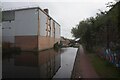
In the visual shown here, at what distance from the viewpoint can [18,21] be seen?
115ft

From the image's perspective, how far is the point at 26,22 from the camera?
34.4 metres

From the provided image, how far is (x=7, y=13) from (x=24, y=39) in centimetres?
692

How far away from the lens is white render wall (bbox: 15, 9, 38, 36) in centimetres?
3351

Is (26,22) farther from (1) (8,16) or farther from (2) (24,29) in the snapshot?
(1) (8,16)

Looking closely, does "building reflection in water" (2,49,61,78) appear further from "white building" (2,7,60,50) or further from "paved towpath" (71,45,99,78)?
"white building" (2,7,60,50)

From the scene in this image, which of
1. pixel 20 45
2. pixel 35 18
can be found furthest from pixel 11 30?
pixel 35 18

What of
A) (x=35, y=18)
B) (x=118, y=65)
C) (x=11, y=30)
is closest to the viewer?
(x=118, y=65)

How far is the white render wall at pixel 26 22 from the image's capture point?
33.5 meters

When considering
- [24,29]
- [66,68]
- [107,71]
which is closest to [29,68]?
[66,68]

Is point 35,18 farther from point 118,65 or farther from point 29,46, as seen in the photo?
point 118,65

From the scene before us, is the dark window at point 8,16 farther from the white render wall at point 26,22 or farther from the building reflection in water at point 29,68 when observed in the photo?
the building reflection in water at point 29,68

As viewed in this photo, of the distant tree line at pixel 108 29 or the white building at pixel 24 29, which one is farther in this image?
the white building at pixel 24 29

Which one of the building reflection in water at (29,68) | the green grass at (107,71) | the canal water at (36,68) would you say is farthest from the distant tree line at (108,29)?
the building reflection in water at (29,68)

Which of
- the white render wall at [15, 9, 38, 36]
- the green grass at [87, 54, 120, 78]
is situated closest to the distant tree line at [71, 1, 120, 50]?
the green grass at [87, 54, 120, 78]
